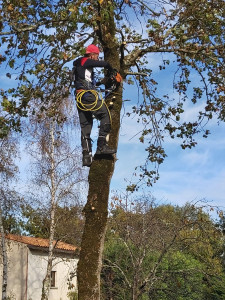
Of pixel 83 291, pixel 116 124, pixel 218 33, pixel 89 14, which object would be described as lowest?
pixel 83 291

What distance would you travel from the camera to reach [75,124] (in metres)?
20.6

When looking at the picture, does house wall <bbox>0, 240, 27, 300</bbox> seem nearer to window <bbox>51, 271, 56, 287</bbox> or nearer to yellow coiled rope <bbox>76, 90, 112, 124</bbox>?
window <bbox>51, 271, 56, 287</bbox>

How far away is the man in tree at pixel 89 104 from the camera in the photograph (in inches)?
250

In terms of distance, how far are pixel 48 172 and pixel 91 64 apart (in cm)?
1757

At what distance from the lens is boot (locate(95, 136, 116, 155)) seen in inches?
241

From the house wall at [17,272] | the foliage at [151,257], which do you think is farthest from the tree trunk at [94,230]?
the house wall at [17,272]

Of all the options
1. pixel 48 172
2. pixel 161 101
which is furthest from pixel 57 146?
pixel 161 101

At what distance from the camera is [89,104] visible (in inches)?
252

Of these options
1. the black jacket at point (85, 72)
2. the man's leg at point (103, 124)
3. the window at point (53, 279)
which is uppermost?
the black jacket at point (85, 72)

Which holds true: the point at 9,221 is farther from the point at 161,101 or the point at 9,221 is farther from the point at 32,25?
the point at 32,25

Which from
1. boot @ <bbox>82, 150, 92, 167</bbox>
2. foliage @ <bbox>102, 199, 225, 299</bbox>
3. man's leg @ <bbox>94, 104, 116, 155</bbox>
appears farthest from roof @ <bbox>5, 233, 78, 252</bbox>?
man's leg @ <bbox>94, 104, 116, 155</bbox>

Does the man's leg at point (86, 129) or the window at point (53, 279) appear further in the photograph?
the window at point (53, 279)

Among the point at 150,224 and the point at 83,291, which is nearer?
the point at 83,291

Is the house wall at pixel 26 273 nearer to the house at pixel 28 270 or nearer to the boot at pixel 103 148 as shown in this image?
the house at pixel 28 270
